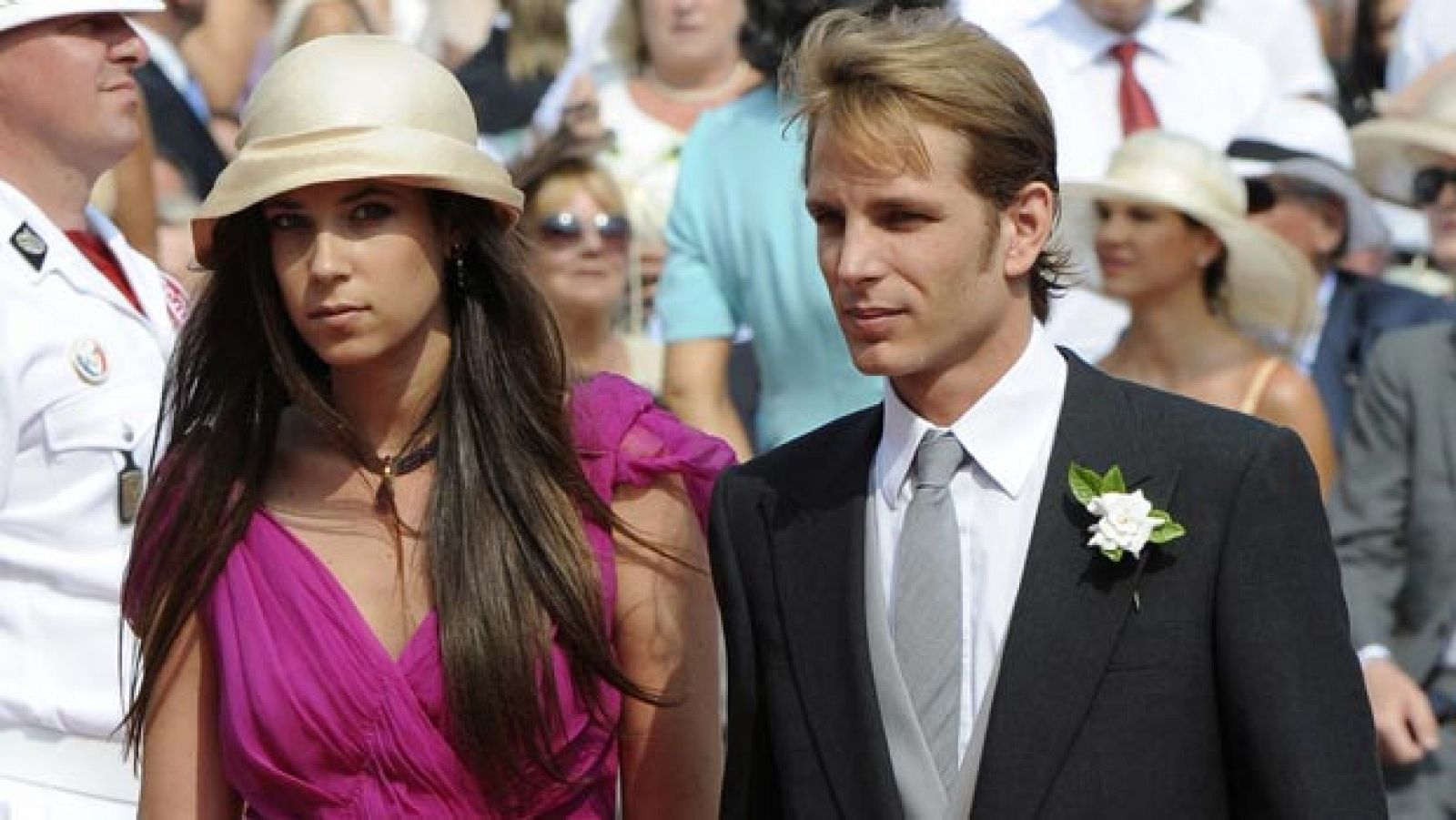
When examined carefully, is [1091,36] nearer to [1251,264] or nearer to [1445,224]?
[1251,264]

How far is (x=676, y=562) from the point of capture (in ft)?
14.8

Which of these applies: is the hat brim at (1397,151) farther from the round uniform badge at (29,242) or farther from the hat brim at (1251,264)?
the round uniform badge at (29,242)

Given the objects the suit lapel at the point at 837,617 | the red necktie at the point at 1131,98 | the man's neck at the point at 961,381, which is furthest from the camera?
the red necktie at the point at 1131,98

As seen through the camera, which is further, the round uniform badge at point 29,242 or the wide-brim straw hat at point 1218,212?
the wide-brim straw hat at point 1218,212

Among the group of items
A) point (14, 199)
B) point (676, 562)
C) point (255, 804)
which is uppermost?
point (14, 199)

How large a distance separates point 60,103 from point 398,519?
1.87m

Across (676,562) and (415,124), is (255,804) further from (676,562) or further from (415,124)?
(415,124)

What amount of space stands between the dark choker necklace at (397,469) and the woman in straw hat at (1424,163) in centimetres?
353

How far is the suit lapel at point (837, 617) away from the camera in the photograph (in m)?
3.96

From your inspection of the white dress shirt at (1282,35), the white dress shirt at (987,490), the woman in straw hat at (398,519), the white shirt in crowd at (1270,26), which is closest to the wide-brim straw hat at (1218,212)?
the white shirt in crowd at (1270,26)

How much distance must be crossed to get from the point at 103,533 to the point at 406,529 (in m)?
1.39

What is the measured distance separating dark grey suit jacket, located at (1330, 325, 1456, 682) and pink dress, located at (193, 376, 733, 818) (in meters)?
2.69

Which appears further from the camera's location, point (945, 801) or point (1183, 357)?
point (1183, 357)

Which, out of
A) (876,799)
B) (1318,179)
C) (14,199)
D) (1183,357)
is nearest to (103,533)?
(14,199)
